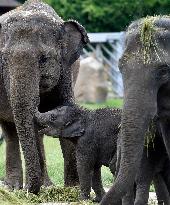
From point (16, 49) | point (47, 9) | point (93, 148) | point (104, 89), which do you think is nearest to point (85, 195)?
point (93, 148)

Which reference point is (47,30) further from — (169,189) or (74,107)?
(169,189)

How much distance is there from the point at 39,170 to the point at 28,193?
0.24 meters

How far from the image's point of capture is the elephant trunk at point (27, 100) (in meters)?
9.89

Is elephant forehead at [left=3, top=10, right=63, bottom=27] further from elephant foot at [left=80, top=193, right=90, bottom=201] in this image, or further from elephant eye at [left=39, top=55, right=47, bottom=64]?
elephant foot at [left=80, top=193, right=90, bottom=201]

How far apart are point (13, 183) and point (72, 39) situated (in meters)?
1.64

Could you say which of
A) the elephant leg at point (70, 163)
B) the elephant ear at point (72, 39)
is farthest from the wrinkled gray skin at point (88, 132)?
Answer: the elephant leg at point (70, 163)

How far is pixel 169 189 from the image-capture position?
9133 millimetres

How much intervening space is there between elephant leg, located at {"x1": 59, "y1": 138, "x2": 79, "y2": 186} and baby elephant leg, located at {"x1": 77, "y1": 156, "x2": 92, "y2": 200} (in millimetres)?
1198

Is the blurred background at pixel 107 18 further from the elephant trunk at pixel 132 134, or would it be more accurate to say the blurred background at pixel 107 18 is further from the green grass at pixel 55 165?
the elephant trunk at pixel 132 134

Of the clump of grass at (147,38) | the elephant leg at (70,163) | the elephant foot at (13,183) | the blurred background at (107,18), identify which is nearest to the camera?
the clump of grass at (147,38)

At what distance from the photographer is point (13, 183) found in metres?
11.1

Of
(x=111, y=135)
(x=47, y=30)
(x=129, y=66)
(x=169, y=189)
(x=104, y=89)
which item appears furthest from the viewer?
(x=104, y=89)

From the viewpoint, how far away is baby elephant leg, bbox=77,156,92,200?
377 inches

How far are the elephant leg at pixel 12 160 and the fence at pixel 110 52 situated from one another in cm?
2017
